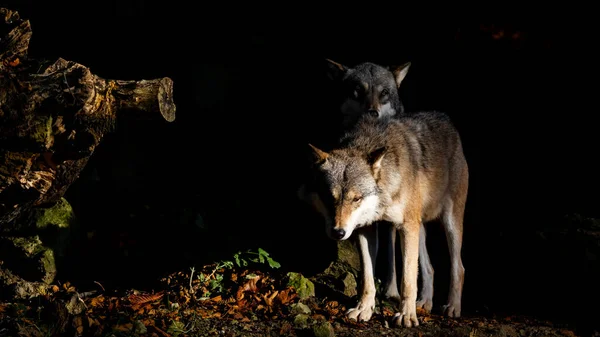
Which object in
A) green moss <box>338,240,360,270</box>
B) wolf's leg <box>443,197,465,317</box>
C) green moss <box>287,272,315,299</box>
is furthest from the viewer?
green moss <box>338,240,360,270</box>

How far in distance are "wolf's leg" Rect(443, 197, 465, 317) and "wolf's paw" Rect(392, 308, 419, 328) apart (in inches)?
33.5

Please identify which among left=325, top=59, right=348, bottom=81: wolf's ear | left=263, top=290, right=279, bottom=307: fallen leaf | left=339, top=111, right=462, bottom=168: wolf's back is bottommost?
left=263, top=290, right=279, bottom=307: fallen leaf

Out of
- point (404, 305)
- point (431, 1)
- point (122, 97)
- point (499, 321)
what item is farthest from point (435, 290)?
point (122, 97)

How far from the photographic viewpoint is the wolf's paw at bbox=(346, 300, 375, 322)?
20.1ft

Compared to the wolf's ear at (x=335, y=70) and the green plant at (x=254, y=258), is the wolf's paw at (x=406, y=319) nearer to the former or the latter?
the green plant at (x=254, y=258)

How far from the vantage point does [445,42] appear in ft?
28.2

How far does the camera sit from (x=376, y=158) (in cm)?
582

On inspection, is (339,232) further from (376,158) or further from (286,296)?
(286,296)

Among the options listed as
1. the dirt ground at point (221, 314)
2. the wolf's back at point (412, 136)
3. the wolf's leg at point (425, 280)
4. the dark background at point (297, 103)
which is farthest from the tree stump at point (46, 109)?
the wolf's leg at point (425, 280)

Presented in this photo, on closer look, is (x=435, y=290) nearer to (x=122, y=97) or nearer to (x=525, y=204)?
(x=525, y=204)

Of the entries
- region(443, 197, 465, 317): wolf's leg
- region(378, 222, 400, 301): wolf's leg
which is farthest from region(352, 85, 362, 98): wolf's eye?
region(443, 197, 465, 317): wolf's leg

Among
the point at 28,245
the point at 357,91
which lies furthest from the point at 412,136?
the point at 28,245

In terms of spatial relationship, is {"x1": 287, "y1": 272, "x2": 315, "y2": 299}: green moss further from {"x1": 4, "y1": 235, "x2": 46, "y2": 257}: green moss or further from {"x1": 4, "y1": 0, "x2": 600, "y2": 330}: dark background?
{"x1": 4, "y1": 235, "x2": 46, "y2": 257}: green moss

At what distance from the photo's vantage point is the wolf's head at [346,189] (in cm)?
560
